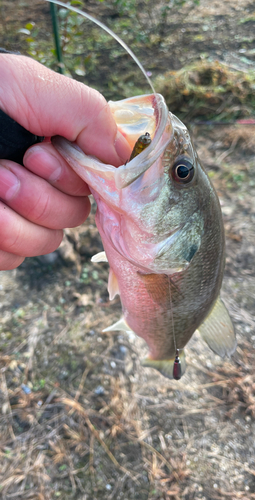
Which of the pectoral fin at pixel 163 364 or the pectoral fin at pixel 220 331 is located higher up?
the pectoral fin at pixel 220 331

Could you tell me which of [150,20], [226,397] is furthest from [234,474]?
[150,20]

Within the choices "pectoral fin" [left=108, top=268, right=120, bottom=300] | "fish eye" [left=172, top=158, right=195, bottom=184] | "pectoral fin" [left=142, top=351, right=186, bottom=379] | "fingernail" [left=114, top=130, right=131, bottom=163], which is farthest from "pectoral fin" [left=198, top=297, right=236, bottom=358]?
"fingernail" [left=114, top=130, right=131, bottom=163]

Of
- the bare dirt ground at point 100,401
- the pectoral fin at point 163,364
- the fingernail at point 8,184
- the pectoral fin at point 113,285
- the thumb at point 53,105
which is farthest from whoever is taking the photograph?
the bare dirt ground at point 100,401

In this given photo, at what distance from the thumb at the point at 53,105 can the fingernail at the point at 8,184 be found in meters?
0.15

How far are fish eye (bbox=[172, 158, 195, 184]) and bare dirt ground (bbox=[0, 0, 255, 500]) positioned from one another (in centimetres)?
173

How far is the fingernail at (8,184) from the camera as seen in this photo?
0.99 metres

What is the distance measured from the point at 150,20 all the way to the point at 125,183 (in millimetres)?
6675

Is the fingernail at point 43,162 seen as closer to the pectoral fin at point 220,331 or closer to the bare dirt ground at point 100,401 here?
the pectoral fin at point 220,331

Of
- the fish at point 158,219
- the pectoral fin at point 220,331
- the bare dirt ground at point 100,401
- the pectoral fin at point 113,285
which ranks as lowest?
the bare dirt ground at point 100,401

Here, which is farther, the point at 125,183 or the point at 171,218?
the point at 171,218

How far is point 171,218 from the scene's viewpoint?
105 cm

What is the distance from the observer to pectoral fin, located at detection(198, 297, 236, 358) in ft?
4.87

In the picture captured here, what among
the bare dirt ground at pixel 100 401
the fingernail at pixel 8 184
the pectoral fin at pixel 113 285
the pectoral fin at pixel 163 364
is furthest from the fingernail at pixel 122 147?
the bare dirt ground at pixel 100 401

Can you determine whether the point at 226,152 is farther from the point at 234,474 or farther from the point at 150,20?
the point at 150,20
